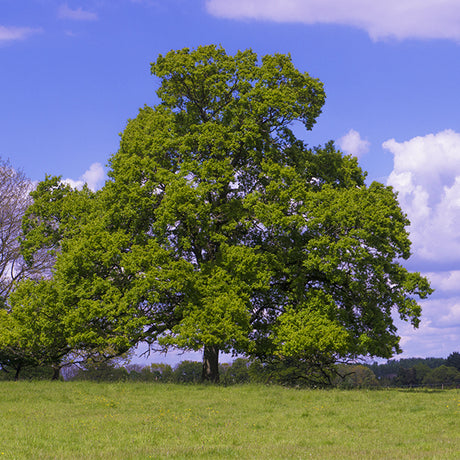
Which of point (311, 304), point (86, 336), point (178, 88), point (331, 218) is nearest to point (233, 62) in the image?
point (178, 88)

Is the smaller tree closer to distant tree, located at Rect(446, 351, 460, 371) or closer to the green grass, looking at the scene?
the green grass

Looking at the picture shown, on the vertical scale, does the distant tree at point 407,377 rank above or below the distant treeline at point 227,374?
below

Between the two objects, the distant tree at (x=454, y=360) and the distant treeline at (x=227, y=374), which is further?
the distant tree at (x=454, y=360)

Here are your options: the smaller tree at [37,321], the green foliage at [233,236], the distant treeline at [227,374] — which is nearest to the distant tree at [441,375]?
the distant treeline at [227,374]

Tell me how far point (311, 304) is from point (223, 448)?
48.4 ft

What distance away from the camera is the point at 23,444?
15.2m

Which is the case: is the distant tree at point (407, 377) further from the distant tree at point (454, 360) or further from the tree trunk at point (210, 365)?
the tree trunk at point (210, 365)

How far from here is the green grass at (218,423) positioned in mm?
14305

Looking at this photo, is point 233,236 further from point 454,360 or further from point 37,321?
point 454,360

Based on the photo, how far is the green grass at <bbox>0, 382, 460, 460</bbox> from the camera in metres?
14.3

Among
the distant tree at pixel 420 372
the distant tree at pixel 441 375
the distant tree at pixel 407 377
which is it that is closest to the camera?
the distant tree at pixel 441 375

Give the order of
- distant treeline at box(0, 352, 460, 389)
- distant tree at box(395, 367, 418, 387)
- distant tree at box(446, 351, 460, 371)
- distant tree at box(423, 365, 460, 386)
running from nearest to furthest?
distant treeline at box(0, 352, 460, 389) < distant tree at box(423, 365, 460, 386) < distant tree at box(395, 367, 418, 387) < distant tree at box(446, 351, 460, 371)

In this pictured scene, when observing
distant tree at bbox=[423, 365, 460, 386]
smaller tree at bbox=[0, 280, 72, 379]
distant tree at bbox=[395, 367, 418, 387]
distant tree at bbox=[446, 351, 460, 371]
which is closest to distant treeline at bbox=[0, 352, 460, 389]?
distant tree at bbox=[423, 365, 460, 386]

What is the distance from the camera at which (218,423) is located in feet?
61.7
